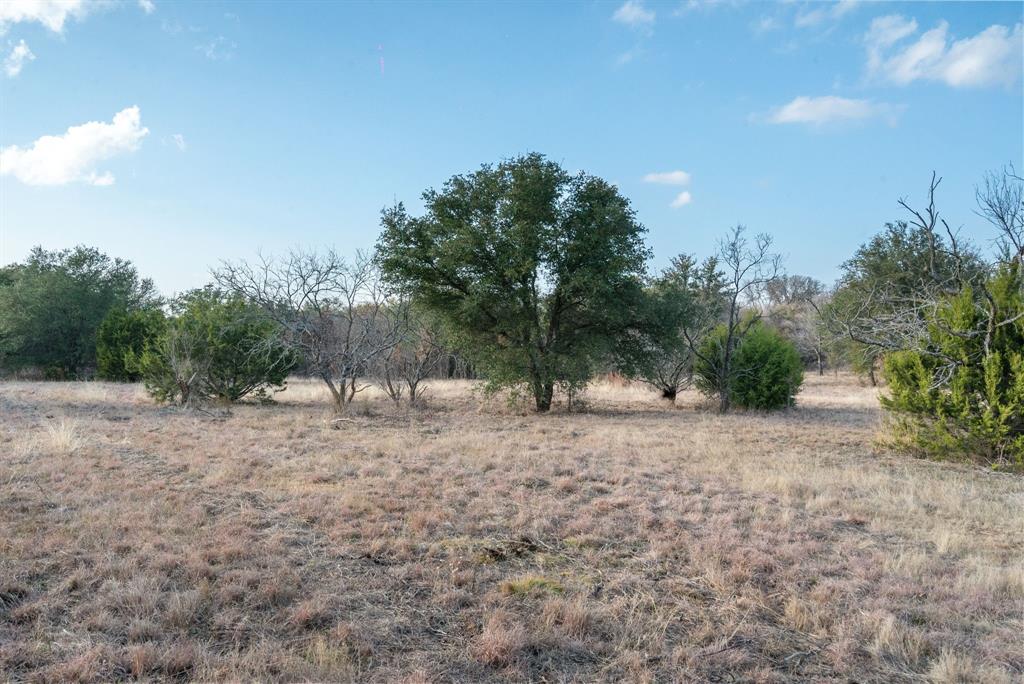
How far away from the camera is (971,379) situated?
30.7ft

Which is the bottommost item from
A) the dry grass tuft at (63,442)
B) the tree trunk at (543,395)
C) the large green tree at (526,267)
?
the dry grass tuft at (63,442)

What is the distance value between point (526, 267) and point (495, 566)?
34.1 ft

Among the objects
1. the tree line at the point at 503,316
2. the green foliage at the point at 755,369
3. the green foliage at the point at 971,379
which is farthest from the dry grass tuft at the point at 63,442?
the green foliage at the point at 755,369

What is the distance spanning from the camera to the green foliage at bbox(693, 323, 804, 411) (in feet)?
57.5

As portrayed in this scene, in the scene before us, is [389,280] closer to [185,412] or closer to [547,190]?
[547,190]

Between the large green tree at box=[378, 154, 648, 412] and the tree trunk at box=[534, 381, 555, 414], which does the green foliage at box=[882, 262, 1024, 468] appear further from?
the tree trunk at box=[534, 381, 555, 414]

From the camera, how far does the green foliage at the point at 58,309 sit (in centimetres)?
2777

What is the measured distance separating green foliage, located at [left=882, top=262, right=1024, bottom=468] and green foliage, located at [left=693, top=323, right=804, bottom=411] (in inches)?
278

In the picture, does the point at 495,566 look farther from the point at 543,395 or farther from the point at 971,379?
the point at 543,395

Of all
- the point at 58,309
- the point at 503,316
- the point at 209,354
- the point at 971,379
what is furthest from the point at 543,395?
the point at 58,309

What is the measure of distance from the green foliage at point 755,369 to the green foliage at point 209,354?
12.4 meters

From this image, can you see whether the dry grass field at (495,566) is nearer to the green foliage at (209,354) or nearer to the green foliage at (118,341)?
the green foliage at (209,354)

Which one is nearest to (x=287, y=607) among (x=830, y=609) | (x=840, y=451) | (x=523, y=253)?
(x=830, y=609)

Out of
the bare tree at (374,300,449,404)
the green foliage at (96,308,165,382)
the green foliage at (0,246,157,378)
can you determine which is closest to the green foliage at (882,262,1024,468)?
the bare tree at (374,300,449,404)
